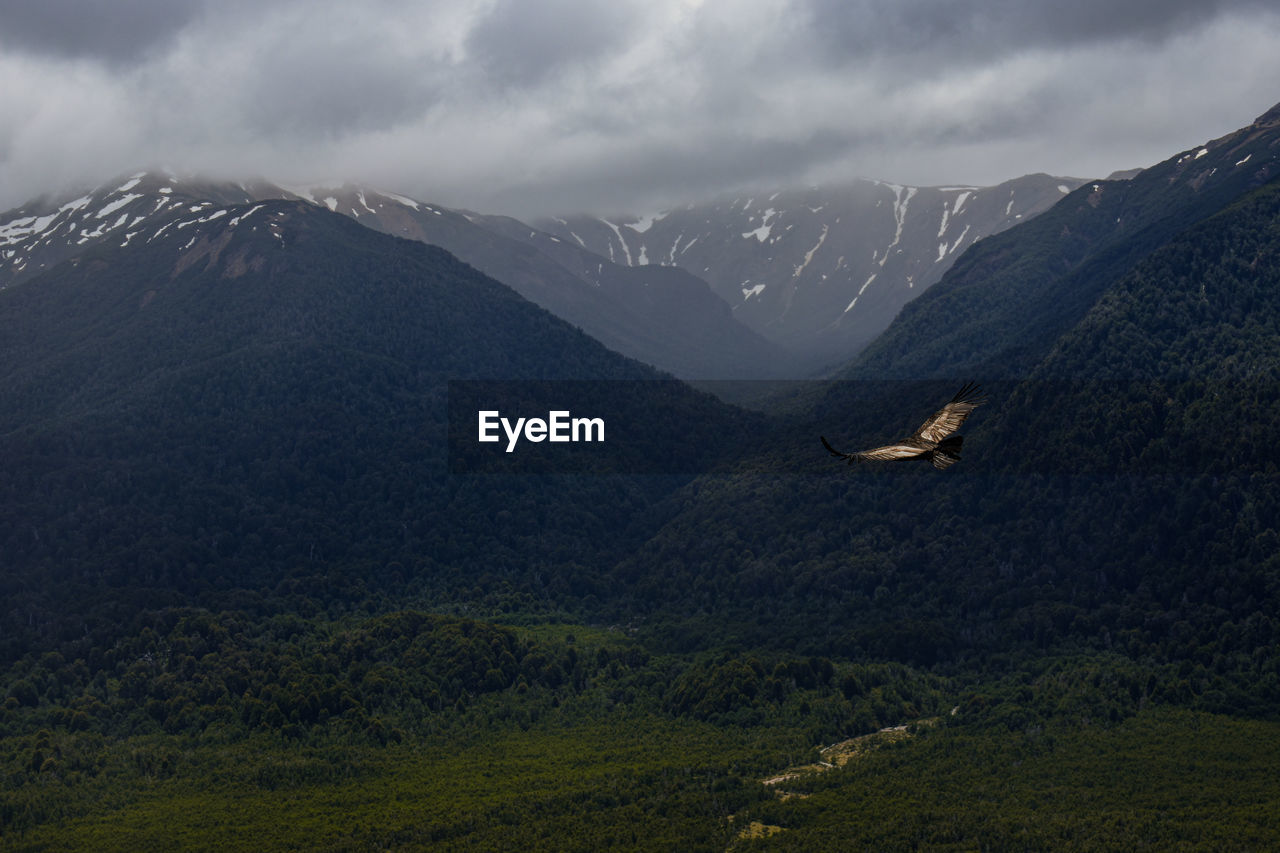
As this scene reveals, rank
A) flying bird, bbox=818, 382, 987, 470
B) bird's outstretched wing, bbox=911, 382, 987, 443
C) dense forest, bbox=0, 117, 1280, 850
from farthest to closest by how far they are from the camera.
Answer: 1. dense forest, bbox=0, 117, 1280, 850
2. bird's outstretched wing, bbox=911, 382, 987, 443
3. flying bird, bbox=818, 382, 987, 470

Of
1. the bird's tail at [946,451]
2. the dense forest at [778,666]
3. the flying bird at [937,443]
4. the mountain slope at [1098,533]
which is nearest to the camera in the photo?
the flying bird at [937,443]

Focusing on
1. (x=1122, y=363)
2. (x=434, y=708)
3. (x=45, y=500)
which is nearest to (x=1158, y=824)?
(x=434, y=708)

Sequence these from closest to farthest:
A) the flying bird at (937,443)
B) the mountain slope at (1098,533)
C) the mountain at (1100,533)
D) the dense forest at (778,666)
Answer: the flying bird at (937,443) → the dense forest at (778,666) → the mountain at (1100,533) → the mountain slope at (1098,533)

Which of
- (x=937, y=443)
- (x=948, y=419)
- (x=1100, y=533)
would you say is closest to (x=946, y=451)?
(x=937, y=443)

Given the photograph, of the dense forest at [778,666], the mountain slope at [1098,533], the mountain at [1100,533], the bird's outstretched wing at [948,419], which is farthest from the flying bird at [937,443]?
the mountain slope at [1098,533]

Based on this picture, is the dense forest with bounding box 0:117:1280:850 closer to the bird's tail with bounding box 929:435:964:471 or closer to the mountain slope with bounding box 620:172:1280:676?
the mountain slope with bounding box 620:172:1280:676

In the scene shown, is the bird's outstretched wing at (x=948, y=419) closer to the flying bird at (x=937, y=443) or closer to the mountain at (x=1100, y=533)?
the flying bird at (x=937, y=443)

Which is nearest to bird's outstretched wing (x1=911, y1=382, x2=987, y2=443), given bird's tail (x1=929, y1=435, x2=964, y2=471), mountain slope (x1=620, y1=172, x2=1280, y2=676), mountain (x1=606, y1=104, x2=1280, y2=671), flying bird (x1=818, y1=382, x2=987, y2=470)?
flying bird (x1=818, y1=382, x2=987, y2=470)

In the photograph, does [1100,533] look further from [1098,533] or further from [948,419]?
[948,419]

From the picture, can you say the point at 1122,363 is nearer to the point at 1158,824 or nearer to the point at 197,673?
the point at 1158,824
